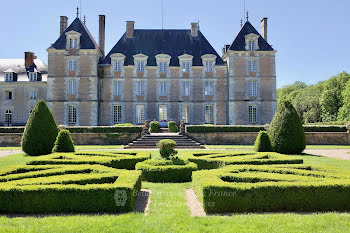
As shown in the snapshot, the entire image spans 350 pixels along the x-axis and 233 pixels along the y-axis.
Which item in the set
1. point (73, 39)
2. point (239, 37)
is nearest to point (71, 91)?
point (73, 39)

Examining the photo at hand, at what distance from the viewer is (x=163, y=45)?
28.3 metres

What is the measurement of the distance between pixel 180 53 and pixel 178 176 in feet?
69.7

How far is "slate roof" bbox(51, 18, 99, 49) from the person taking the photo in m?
26.2

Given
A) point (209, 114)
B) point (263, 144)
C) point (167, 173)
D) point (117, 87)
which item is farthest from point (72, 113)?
point (167, 173)

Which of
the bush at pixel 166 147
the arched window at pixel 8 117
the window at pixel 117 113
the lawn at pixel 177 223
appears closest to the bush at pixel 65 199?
the lawn at pixel 177 223

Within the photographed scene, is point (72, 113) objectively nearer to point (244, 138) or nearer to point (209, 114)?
point (209, 114)

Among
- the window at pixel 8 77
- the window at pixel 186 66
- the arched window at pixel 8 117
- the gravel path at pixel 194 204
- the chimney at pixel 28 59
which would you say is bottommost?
the gravel path at pixel 194 204

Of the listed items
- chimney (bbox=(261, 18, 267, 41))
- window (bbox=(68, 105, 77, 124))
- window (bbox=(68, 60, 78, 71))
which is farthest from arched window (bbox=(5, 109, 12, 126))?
chimney (bbox=(261, 18, 267, 41))

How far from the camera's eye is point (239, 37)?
2719 centimetres

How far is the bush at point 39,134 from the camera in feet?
42.2

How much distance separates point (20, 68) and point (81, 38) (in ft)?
33.4

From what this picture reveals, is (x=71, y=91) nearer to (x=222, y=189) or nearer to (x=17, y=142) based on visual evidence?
(x=17, y=142)

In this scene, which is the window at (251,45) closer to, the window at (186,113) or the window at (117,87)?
the window at (186,113)

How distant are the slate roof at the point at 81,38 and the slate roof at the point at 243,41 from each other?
1283 cm
